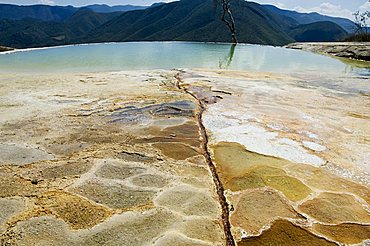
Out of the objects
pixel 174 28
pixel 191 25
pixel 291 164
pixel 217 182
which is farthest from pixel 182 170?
pixel 174 28

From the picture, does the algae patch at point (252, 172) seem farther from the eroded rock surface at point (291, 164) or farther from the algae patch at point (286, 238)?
the algae patch at point (286, 238)

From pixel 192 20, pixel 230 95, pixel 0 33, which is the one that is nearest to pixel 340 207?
pixel 230 95

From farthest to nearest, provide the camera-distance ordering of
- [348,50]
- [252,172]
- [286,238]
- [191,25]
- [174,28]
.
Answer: [174,28]
[191,25]
[348,50]
[252,172]
[286,238]

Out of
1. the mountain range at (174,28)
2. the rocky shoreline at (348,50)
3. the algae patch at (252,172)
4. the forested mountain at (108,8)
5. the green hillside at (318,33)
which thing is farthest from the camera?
the forested mountain at (108,8)

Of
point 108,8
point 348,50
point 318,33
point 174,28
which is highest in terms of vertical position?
point 108,8

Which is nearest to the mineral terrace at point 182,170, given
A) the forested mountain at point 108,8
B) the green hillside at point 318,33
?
the green hillside at point 318,33

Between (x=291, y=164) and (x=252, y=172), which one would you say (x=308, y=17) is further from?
(x=252, y=172)

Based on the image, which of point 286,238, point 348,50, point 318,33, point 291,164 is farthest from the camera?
point 318,33
